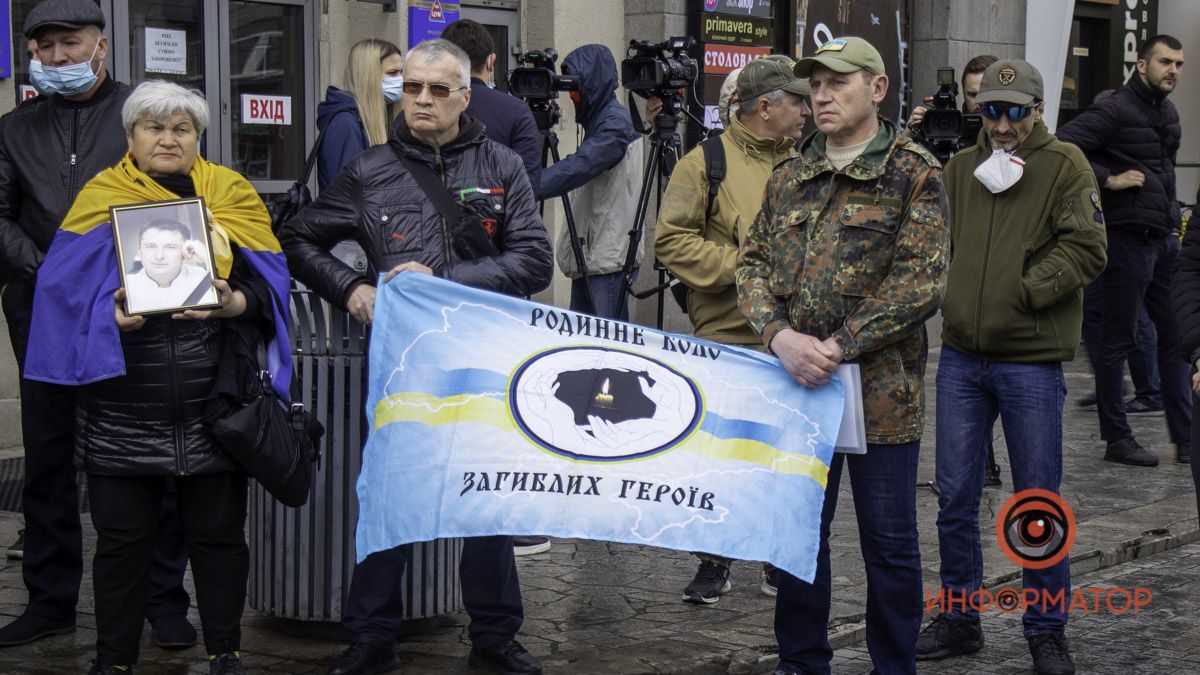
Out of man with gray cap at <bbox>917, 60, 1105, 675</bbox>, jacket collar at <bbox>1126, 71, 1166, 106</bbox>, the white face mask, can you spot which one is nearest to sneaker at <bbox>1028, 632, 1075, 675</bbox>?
man with gray cap at <bbox>917, 60, 1105, 675</bbox>

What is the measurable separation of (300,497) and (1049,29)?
12507mm

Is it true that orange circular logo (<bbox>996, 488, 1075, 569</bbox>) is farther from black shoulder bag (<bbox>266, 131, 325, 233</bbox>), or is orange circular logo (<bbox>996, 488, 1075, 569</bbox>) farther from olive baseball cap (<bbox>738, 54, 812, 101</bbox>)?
black shoulder bag (<bbox>266, 131, 325, 233</bbox>)

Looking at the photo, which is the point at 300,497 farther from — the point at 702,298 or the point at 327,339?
the point at 702,298

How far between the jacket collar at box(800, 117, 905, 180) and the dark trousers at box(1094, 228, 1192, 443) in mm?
5050

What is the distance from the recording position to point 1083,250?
5.73 m

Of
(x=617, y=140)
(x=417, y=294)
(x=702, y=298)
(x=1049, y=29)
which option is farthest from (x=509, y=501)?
(x=1049, y=29)

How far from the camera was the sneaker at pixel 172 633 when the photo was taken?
18.2 feet

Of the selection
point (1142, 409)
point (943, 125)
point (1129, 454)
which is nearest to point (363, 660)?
point (943, 125)

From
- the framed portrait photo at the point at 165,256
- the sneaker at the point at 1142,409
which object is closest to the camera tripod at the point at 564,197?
the framed portrait photo at the point at 165,256

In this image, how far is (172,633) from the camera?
5.55 metres

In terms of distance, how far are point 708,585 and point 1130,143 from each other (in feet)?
15.0

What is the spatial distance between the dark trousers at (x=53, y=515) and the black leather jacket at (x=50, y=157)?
10.0 inches

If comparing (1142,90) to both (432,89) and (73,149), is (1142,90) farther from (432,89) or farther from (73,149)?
(73,149)

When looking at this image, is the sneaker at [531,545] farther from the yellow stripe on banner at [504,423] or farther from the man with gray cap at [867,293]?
the yellow stripe on banner at [504,423]
